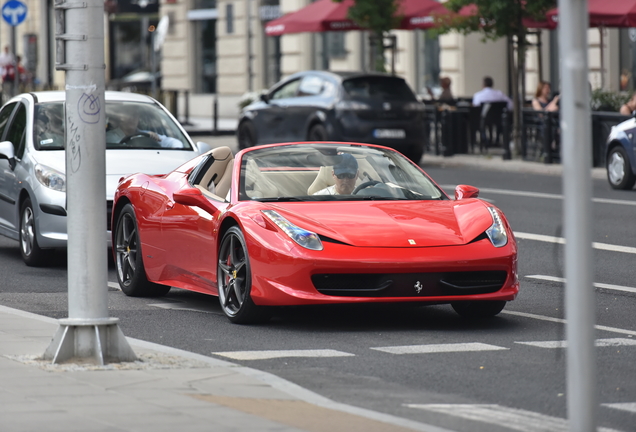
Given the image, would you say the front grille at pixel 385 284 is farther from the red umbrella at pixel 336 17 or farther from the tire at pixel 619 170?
the red umbrella at pixel 336 17

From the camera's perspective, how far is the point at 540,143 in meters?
23.8

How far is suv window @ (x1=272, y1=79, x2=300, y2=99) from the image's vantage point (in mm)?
24328

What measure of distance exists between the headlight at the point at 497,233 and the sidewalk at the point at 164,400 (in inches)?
91.2

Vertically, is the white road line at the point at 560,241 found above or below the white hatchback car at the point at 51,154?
below

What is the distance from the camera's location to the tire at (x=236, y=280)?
8.48 metres

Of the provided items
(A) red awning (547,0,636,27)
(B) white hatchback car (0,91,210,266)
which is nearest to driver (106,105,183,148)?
(B) white hatchback car (0,91,210,266)

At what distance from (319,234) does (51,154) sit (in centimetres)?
462

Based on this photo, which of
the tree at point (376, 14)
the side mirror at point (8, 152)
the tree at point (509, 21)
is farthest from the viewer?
the tree at point (376, 14)

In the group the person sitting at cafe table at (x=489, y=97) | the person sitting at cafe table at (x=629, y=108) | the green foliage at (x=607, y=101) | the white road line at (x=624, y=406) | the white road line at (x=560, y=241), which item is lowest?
the white road line at (x=624, y=406)

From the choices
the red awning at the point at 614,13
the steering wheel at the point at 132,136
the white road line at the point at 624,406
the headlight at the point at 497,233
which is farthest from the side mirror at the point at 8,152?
the red awning at the point at 614,13

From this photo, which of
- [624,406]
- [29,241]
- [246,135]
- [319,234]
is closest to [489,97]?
A: [246,135]

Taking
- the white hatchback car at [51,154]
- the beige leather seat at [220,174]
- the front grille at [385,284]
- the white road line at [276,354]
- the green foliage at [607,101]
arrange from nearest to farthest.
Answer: the white road line at [276,354], the front grille at [385,284], the beige leather seat at [220,174], the white hatchback car at [51,154], the green foliage at [607,101]

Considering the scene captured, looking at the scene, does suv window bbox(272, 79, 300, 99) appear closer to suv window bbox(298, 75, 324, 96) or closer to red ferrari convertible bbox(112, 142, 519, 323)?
suv window bbox(298, 75, 324, 96)

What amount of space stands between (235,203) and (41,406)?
130 inches
